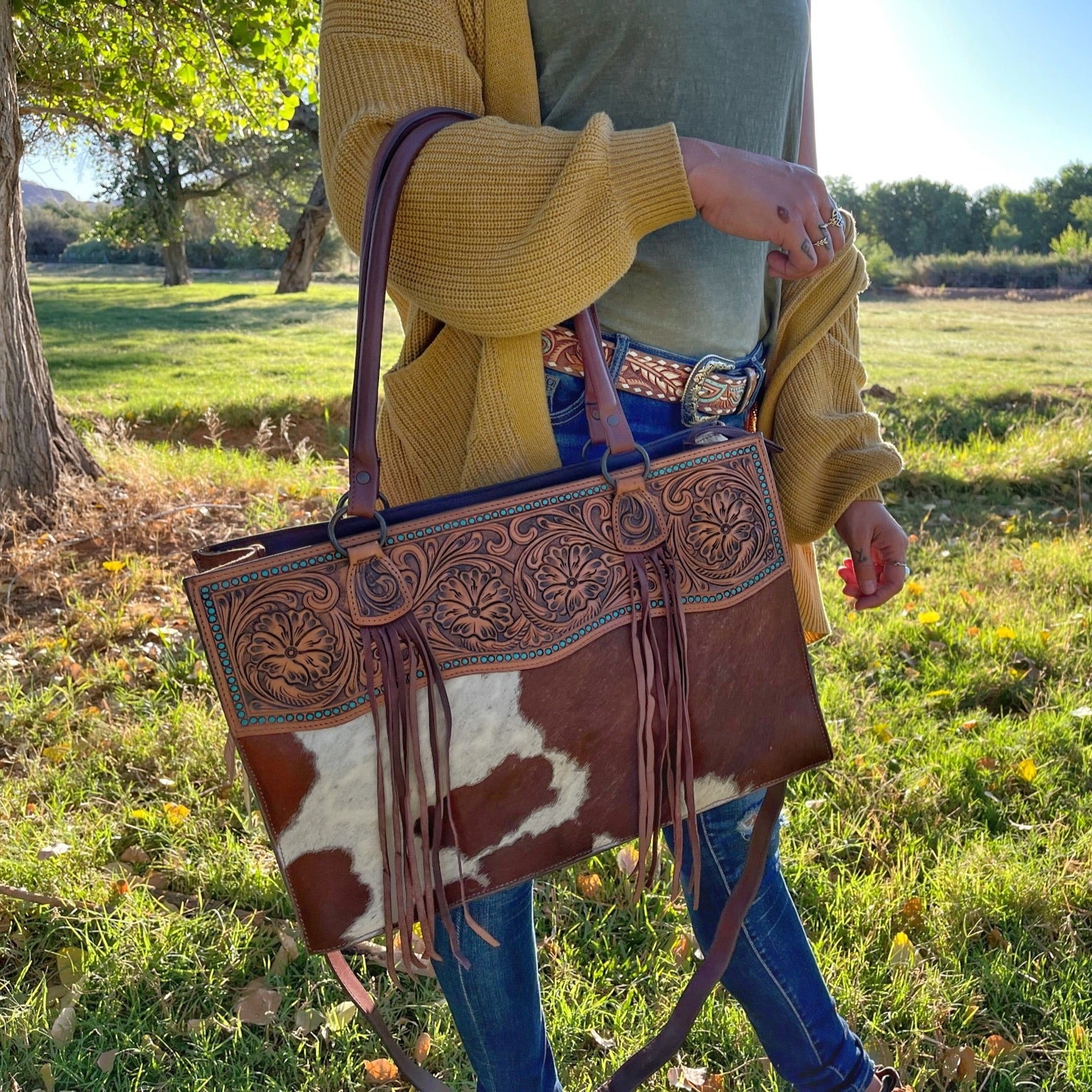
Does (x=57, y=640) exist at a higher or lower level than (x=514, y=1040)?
lower

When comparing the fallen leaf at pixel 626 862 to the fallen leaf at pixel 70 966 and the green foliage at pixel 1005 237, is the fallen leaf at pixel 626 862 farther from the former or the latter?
the green foliage at pixel 1005 237

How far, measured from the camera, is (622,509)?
3.78 ft

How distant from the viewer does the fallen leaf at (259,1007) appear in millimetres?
2018

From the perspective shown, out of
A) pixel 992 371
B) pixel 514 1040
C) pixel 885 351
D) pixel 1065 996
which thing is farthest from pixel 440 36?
pixel 885 351

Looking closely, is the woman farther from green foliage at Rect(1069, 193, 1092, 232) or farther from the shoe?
green foliage at Rect(1069, 193, 1092, 232)

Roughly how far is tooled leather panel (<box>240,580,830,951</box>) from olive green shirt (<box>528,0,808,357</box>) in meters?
0.40

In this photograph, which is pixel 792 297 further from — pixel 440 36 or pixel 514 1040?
pixel 514 1040

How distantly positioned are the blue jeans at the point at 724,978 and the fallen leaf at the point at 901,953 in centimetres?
70

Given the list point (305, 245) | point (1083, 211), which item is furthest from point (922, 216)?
point (305, 245)

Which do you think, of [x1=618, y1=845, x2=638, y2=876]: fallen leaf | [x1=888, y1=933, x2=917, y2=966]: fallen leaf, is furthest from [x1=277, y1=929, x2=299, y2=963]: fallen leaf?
[x1=888, y1=933, x2=917, y2=966]: fallen leaf

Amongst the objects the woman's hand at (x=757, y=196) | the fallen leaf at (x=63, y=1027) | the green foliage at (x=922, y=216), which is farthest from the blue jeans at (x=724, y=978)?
the green foliage at (x=922, y=216)

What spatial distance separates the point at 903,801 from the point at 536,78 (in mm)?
2332

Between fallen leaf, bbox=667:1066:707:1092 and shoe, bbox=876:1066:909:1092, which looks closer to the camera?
shoe, bbox=876:1066:909:1092

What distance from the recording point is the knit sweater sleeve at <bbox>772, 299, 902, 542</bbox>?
138 centimetres
